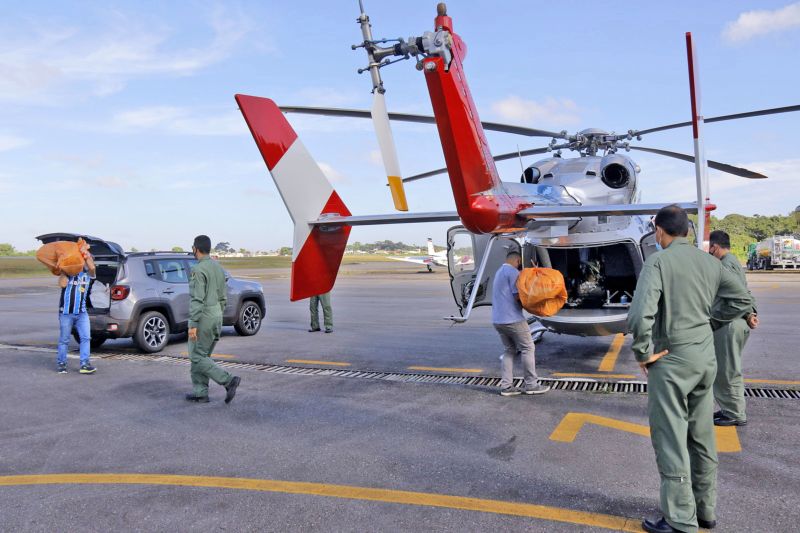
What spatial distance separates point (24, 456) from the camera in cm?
458

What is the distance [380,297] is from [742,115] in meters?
14.5

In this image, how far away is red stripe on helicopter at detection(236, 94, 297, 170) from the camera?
5641 mm

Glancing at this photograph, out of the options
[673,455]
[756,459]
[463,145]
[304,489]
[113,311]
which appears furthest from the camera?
[113,311]

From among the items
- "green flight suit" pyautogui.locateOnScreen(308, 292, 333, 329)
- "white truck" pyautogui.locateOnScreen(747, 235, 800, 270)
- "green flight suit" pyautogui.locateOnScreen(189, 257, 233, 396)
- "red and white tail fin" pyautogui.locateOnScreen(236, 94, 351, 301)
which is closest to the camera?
"red and white tail fin" pyautogui.locateOnScreen(236, 94, 351, 301)

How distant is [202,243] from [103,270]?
447 centimetres

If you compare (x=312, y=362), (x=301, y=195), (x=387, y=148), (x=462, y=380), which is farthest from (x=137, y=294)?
(x=387, y=148)

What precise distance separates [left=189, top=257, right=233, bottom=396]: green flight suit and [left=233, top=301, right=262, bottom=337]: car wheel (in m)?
4.95

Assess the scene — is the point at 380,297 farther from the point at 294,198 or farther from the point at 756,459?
the point at 756,459

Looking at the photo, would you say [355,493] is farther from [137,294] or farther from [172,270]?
[172,270]

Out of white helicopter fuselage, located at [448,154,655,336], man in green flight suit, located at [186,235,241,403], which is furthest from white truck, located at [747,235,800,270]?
man in green flight suit, located at [186,235,241,403]

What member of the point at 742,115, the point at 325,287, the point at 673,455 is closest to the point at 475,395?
the point at 325,287

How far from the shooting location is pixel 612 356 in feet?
28.0

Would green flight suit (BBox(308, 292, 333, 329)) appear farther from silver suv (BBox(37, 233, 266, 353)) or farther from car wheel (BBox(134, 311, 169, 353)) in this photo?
car wheel (BBox(134, 311, 169, 353))

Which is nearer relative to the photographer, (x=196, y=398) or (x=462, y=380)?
(x=196, y=398)
